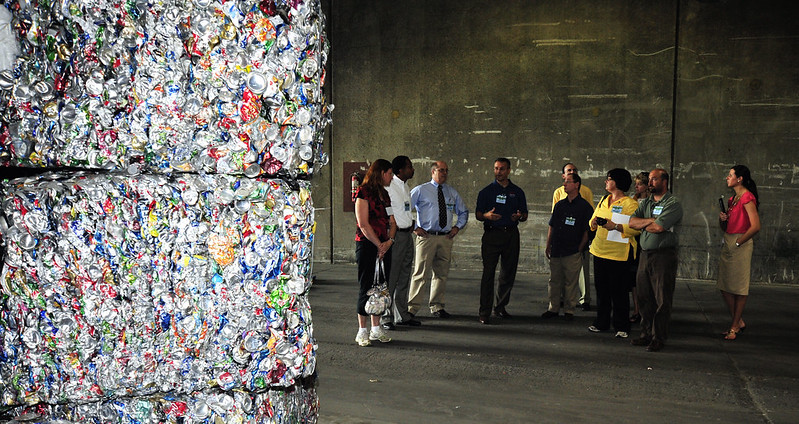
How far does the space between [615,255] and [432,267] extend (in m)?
2.12

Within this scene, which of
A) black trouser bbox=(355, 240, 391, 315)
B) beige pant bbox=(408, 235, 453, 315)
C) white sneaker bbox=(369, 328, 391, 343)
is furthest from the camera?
beige pant bbox=(408, 235, 453, 315)

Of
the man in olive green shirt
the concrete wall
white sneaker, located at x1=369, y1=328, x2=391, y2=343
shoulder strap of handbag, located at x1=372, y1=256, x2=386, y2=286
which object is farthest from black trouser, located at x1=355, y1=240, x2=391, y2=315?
the concrete wall

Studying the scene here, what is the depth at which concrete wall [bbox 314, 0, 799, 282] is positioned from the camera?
9.57 m

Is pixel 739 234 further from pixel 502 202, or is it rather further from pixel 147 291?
pixel 147 291

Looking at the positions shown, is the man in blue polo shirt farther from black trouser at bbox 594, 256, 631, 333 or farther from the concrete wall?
Answer: the concrete wall

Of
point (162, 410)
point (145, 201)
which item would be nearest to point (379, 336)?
point (162, 410)

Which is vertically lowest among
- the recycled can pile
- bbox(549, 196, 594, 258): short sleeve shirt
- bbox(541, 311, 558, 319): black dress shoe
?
bbox(541, 311, 558, 319): black dress shoe

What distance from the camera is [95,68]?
103 cm

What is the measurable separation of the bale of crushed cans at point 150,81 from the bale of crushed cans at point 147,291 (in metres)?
0.05

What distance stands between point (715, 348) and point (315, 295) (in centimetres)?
499

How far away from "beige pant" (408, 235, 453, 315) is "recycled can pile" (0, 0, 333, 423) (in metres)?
6.17

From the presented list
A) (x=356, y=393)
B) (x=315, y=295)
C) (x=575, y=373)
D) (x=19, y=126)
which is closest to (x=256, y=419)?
(x=19, y=126)

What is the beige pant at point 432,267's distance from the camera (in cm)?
723

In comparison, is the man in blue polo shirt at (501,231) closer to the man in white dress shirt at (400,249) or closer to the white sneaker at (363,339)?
the man in white dress shirt at (400,249)
